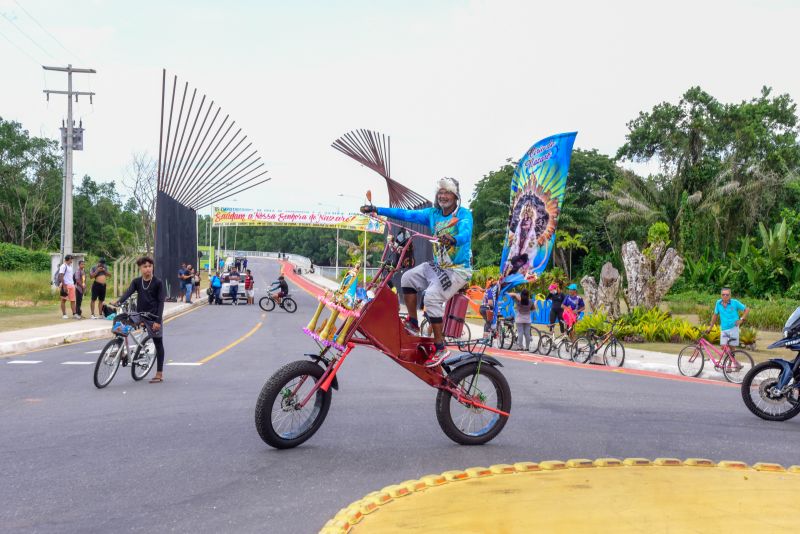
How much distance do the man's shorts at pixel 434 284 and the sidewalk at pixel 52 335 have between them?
10518mm

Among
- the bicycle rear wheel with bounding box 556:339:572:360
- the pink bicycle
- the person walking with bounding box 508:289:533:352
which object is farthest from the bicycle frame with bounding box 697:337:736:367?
the person walking with bounding box 508:289:533:352

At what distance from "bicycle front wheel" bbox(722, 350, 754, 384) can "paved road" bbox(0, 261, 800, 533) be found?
6.15 ft

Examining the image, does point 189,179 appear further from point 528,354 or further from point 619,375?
point 619,375

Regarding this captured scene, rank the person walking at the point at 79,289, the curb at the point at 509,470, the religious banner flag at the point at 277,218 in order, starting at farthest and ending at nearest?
the religious banner flag at the point at 277,218
the person walking at the point at 79,289
the curb at the point at 509,470

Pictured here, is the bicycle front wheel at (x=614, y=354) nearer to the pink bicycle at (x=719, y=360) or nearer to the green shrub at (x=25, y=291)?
the pink bicycle at (x=719, y=360)

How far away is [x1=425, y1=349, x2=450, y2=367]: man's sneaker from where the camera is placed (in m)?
6.66

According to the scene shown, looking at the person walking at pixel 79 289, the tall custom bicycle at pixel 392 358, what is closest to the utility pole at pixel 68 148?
the person walking at pixel 79 289

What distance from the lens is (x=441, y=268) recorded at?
6.84m

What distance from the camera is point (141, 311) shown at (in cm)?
1099

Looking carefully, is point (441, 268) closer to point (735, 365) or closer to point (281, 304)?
point (735, 365)

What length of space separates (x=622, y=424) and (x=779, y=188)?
36432 millimetres

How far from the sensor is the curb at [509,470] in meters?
4.80

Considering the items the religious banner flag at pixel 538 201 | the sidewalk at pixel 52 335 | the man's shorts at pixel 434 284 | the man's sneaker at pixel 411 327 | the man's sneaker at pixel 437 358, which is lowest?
the sidewalk at pixel 52 335

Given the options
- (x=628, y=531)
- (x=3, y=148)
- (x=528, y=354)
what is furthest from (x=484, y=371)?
(x=3, y=148)
